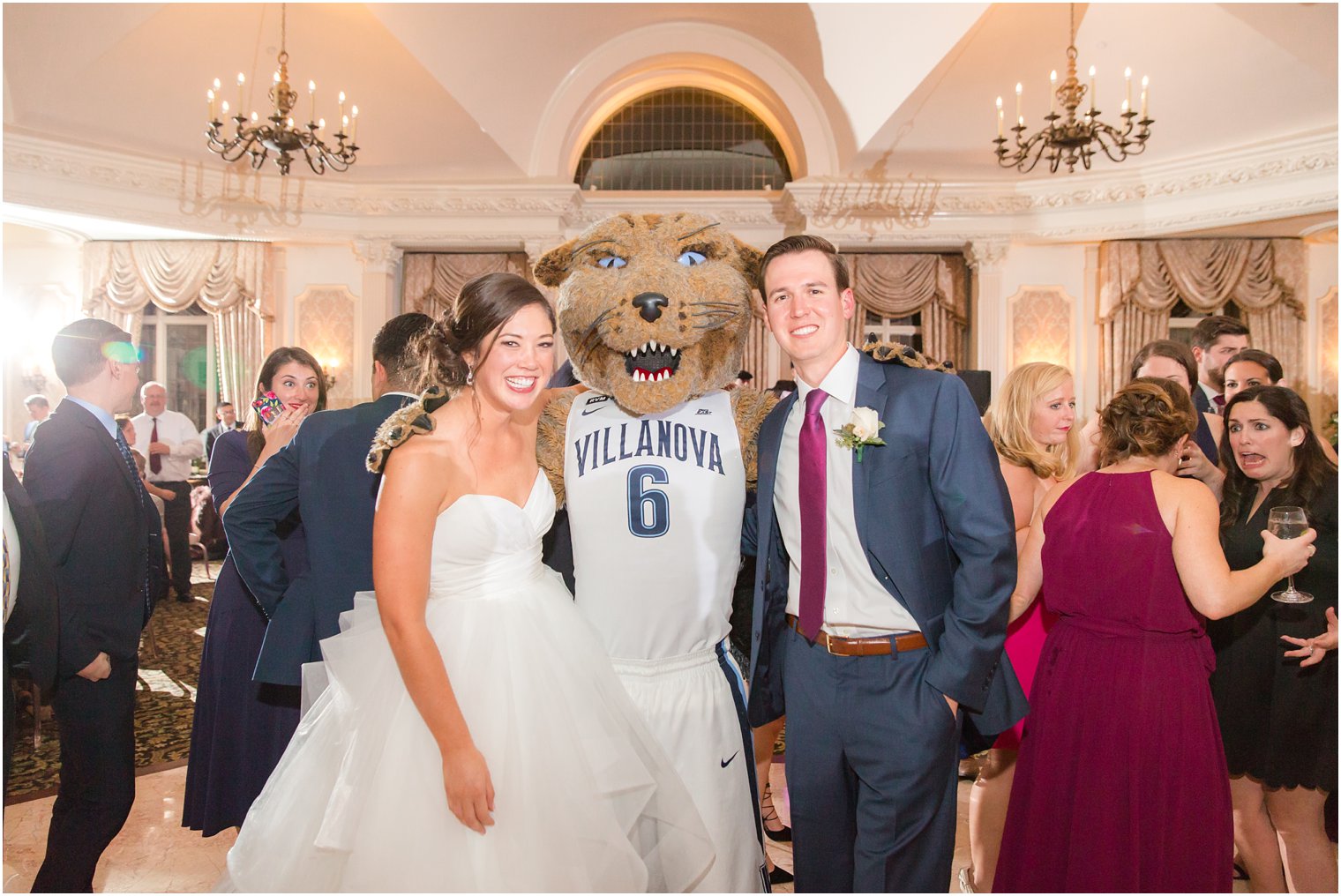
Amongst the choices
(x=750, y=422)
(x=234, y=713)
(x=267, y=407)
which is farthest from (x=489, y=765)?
(x=267, y=407)

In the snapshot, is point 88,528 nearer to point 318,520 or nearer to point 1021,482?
point 318,520

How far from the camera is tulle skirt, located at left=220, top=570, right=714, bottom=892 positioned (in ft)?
5.34

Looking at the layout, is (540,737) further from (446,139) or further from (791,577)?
(446,139)

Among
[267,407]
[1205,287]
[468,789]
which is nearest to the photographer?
[468,789]

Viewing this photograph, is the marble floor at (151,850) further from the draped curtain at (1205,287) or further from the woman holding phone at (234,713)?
the draped curtain at (1205,287)

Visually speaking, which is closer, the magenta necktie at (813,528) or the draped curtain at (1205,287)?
the magenta necktie at (813,528)

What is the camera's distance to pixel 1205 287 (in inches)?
360

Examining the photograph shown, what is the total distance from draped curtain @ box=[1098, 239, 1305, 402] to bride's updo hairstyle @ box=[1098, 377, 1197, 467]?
25.0 feet

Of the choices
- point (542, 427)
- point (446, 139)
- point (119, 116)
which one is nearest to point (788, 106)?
point (446, 139)

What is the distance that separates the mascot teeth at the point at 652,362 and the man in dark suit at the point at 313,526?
706 millimetres

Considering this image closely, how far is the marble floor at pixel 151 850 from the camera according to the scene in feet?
9.21

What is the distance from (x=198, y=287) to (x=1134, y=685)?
35.0 feet

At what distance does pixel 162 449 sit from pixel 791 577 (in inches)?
299

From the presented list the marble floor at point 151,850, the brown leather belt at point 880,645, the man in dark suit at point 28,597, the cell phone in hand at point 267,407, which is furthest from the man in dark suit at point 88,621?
the brown leather belt at point 880,645
